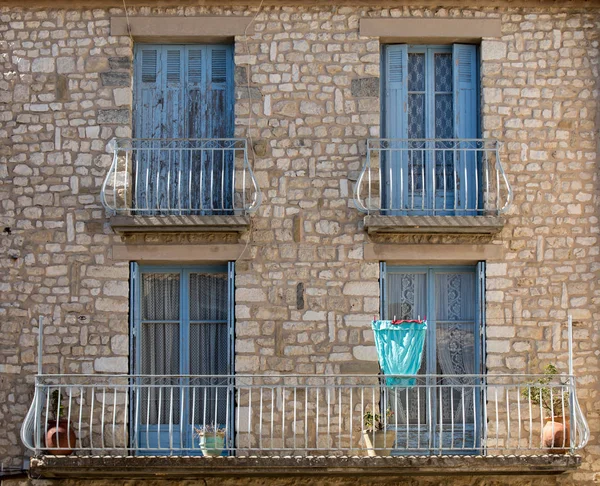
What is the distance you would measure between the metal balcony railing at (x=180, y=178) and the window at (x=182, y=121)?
0.04ft

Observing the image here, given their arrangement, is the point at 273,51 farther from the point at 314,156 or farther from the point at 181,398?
the point at 181,398

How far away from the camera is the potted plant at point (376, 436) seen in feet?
40.8

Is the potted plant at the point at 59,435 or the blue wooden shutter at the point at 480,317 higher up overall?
the blue wooden shutter at the point at 480,317

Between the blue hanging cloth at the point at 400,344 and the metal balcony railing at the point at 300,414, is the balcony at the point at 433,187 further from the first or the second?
the metal balcony railing at the point at 300,414

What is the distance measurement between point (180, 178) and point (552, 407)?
4.61 m

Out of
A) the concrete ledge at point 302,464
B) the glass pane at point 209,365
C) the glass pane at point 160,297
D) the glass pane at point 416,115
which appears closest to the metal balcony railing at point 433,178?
the glass pane at point 416,115

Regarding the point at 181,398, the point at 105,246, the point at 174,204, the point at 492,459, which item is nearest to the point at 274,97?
the point at 174,204

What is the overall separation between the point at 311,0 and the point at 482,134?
7.78ft

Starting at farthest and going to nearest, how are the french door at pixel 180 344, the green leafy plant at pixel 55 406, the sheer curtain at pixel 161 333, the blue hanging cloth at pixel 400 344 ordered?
the sheer curtain at pixel 161 333
the french door at pixel 180 344
the green leafy plant at pixel 55 406
the blue hanging cloth at pixel 400 344

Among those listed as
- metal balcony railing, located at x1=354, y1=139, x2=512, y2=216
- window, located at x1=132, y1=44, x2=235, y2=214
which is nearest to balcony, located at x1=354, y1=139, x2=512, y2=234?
metal balcony railing, located at x1=354, y1=139, x2=512, y2=216

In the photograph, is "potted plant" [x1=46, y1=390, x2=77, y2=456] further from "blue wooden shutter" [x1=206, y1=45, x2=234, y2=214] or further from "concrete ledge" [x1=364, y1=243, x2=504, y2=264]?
"concrete ledge" [x1=364, y1=243, x2=504, y2=264]

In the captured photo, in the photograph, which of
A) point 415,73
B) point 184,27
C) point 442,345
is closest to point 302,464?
point 442,345

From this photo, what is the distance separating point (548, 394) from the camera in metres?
12.7

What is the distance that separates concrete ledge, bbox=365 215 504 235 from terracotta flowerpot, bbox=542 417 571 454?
82.7 inches
